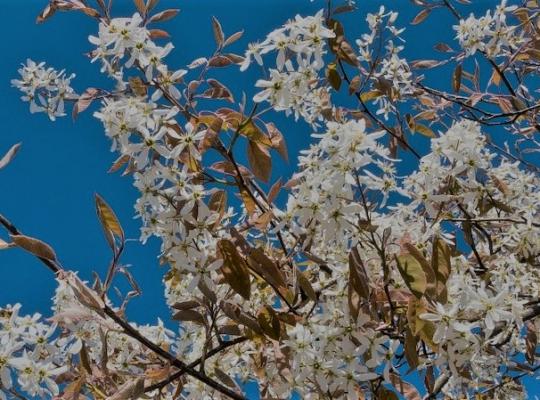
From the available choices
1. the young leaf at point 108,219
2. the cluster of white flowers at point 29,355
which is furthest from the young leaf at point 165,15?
the cluster of white flowers at point 29,355

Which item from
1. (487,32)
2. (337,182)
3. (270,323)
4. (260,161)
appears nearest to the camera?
(337,182)

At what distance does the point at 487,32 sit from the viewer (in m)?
2.77

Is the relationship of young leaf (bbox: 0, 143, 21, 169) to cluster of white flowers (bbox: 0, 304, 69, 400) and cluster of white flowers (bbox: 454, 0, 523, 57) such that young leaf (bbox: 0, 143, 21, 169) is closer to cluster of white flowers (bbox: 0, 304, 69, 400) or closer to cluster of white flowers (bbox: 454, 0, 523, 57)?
cluster of white flowers (bbox: 0, 304, 69, 400)

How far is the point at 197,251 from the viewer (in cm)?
149

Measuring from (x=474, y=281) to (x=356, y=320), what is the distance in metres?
0.39

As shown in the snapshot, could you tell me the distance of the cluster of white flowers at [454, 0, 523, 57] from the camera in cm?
278

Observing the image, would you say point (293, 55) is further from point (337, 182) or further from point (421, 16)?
point (421, 16)

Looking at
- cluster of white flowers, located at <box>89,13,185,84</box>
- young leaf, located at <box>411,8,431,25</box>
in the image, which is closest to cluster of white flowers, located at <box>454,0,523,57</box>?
young leaf, located at <box>411,8,431,25</box>

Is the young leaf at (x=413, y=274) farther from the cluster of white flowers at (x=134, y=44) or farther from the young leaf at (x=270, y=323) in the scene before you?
the cluster of white flowers at (x=134, y=44)

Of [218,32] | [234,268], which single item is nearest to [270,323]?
[234,268]

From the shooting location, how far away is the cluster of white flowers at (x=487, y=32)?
2.78 meters

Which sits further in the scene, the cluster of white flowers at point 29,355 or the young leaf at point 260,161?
the young leaf at point 260,161

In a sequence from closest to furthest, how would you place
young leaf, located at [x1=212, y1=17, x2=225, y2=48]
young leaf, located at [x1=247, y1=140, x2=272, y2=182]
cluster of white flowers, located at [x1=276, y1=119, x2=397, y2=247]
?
cluster of white flowers, located at [x1=276, y1=119, x2=397, y2=247] < young leaf, located at [x1=247, y1=140, x2=272, y2=182] < young leaf, located at [x1=212, y1=17, x2=225, y2=48]

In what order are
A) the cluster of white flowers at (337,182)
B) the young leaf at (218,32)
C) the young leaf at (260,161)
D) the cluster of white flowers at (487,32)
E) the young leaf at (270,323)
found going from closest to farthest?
the cluster of white flowers at (337,182) < the young leaf at (270,323) < the young leaf at (260,161) < the young leaf at (218,32) < the cluster of white flowers at (487,32)
